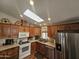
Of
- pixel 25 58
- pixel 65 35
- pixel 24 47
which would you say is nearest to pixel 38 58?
pixel 25 58

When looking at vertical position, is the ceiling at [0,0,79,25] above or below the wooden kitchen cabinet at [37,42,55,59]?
above

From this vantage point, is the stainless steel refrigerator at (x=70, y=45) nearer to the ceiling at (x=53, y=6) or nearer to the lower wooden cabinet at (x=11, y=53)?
the ceiling at (x=53, y=6)

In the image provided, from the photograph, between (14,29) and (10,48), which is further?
(14,29)

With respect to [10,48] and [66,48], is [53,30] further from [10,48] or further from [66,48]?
[10,48]

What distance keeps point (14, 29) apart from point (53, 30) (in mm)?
2157

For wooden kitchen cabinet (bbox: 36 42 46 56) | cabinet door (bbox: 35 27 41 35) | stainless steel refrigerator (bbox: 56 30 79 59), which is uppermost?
cabinet door (bbox: 35 27 41 35)

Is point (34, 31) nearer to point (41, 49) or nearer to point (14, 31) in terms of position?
point (41, 49)

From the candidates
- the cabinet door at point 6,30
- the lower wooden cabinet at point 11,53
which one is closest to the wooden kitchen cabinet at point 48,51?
the lower wooden cabinet at point 11,53

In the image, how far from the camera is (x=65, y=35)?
272 cm

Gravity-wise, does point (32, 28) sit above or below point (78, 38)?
above

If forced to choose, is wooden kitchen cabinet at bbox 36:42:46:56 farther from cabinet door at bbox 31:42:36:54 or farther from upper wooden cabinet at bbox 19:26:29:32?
upper wooden cabinet at bbox 19:26:29:32

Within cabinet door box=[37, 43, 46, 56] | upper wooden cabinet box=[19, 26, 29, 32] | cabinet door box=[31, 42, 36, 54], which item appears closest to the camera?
upper wooden cabinet box=[19, 26, 29, 32]

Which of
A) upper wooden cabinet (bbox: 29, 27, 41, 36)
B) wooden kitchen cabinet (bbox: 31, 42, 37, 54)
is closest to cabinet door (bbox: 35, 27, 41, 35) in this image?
upper wooden cabinet (bbox: 29, 27, 41, 36)

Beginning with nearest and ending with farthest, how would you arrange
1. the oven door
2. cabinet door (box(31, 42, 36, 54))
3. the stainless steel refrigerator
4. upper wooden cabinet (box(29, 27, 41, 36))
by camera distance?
the stainless steel refrigerator → the oven door → cabinet door (box(31, 42, 36, 54)) → upper wooden cabinet (box(29, 27, 41, 36))
